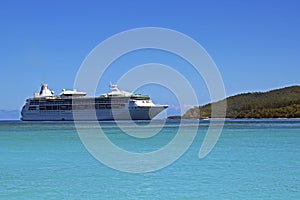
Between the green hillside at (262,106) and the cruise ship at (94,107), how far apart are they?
5370 centimetres

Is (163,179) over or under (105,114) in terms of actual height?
under

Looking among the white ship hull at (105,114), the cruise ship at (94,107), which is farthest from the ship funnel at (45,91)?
the white ship hull at (105,114)

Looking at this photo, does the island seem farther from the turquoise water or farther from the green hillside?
the turquoise water

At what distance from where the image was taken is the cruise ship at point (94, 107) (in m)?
84.4

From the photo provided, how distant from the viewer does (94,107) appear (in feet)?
283

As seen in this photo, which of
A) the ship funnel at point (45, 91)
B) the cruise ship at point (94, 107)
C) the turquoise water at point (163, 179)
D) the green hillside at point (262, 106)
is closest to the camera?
the turquoise water at point (163, 179)

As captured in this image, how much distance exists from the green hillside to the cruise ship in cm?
5370

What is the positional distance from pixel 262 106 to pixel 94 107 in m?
66.8

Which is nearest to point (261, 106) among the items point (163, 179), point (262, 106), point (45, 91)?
point (262, 106)

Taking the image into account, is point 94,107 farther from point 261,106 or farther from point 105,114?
point 261,106

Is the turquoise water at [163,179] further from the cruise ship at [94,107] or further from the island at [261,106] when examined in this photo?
the island at [261,106]

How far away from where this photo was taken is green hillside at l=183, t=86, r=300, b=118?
132250mm

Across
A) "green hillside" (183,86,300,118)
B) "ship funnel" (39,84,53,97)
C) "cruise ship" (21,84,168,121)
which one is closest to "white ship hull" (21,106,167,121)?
"cruise ship" (21,84,168,121)

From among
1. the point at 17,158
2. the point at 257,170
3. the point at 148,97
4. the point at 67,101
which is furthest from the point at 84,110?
the point at 257,170
